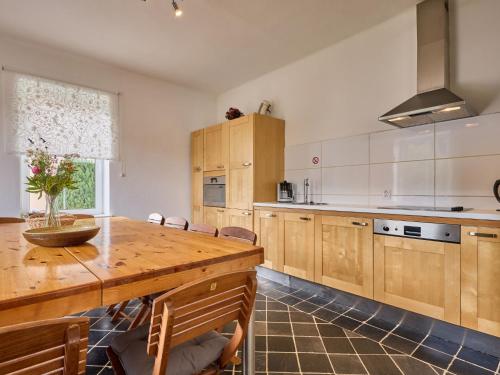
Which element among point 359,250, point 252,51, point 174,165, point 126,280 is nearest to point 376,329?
point 359,250

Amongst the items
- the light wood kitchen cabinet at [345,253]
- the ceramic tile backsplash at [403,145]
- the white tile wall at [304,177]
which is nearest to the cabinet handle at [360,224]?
the light wood kitchen cabinet at [345,253]

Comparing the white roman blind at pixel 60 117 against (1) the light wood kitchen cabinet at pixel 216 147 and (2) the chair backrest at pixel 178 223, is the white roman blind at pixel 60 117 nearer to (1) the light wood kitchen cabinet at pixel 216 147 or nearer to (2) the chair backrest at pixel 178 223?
(1) the light wood kitchen cabinet at pixel 216 147

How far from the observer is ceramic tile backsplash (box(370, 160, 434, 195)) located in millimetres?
2434

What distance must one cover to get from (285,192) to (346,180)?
73 cm

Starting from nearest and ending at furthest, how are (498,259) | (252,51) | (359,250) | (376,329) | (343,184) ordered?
(498,259)
(376,329)
(359,250)
(343,184)
(252,51)

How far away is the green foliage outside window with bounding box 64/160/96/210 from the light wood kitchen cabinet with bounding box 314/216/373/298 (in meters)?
2.82

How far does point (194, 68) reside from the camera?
3.68m

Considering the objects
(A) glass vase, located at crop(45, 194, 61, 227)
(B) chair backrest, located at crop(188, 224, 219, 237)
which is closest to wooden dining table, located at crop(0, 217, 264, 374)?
(A) glass vase, located at crop(45, 194, 61, 227)

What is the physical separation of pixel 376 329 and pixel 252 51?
119 inches

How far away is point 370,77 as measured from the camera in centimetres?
285

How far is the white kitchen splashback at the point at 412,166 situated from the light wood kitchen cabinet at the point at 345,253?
577 mm

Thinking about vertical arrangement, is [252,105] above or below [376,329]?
above

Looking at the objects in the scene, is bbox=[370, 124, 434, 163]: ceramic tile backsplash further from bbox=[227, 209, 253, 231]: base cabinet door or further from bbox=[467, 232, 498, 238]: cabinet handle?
bbox=[227, 209, 253, 231]: base cabinet door

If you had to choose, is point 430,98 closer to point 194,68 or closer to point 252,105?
point 252,105
